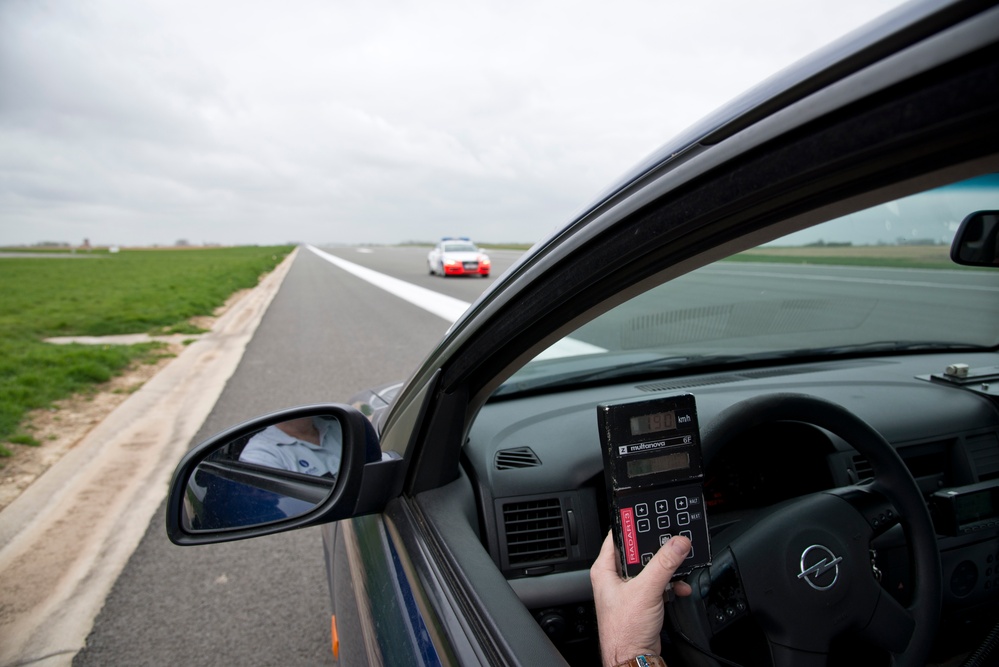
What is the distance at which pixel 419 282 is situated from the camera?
23312 millimetres

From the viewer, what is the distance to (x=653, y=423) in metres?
1.19

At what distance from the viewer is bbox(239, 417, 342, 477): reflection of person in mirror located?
1.55 metres

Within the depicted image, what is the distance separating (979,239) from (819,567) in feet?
3.97

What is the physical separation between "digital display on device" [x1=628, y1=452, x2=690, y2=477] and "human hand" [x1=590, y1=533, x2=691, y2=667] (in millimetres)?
132

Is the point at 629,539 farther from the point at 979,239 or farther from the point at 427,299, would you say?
the point at 427,299

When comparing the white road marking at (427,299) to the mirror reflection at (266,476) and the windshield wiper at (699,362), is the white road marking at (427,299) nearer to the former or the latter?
the windshield wiper at (699,362)

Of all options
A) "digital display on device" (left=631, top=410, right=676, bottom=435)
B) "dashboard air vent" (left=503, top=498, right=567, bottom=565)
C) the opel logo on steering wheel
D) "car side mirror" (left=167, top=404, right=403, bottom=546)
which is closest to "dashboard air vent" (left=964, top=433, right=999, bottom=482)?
the opel logo on steering wheel

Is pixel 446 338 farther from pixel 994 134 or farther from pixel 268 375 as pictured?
pixel 268 375

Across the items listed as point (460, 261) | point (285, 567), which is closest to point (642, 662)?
point (285, 567)

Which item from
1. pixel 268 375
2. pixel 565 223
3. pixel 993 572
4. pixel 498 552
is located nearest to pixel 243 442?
pixel 498 552

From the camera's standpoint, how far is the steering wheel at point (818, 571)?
4.42ft

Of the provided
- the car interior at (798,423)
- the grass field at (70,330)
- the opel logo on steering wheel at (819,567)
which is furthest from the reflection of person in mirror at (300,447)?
the grass field at (70,330)

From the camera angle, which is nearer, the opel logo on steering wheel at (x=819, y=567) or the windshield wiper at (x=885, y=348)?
the opel logo on steering wheel at (x=819, y=567)

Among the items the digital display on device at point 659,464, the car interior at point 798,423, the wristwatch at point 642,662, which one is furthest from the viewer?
the car interior at point 798,423
